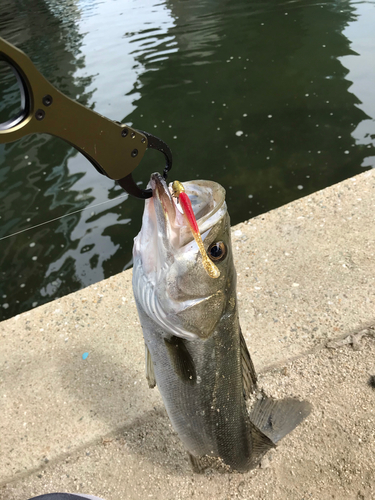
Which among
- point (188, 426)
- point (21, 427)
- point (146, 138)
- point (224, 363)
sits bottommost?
point (21, 427)

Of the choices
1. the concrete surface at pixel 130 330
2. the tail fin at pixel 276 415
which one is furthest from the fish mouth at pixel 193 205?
the concrete surface at pixel 130 330

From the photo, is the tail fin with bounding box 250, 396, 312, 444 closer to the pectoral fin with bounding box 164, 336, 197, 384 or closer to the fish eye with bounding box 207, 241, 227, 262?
the pectoral fin with bounding box 164, 336, 197, 384

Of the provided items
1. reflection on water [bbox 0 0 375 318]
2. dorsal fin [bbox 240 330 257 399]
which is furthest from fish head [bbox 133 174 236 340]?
reflection on water [bbox 0 0 375 318]

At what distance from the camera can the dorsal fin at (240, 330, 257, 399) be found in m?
1.77

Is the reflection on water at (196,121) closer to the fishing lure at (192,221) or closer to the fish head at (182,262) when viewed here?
the fish head at (182,262)

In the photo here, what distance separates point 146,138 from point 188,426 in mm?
1275

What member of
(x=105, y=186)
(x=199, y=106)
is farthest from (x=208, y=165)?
(x=199, y=106)

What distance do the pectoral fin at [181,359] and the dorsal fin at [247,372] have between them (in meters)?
0.24

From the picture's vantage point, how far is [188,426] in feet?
6.03

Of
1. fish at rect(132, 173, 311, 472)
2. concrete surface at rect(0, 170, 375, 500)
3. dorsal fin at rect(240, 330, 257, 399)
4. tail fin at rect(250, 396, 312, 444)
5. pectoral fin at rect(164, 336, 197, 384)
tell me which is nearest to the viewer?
fish at rect(132, 173, 311, 472)

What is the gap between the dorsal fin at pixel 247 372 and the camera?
1766 millimetres

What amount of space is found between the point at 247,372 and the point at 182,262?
0.71 m

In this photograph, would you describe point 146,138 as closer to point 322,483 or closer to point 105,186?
point 322,483

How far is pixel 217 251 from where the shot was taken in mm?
1454
